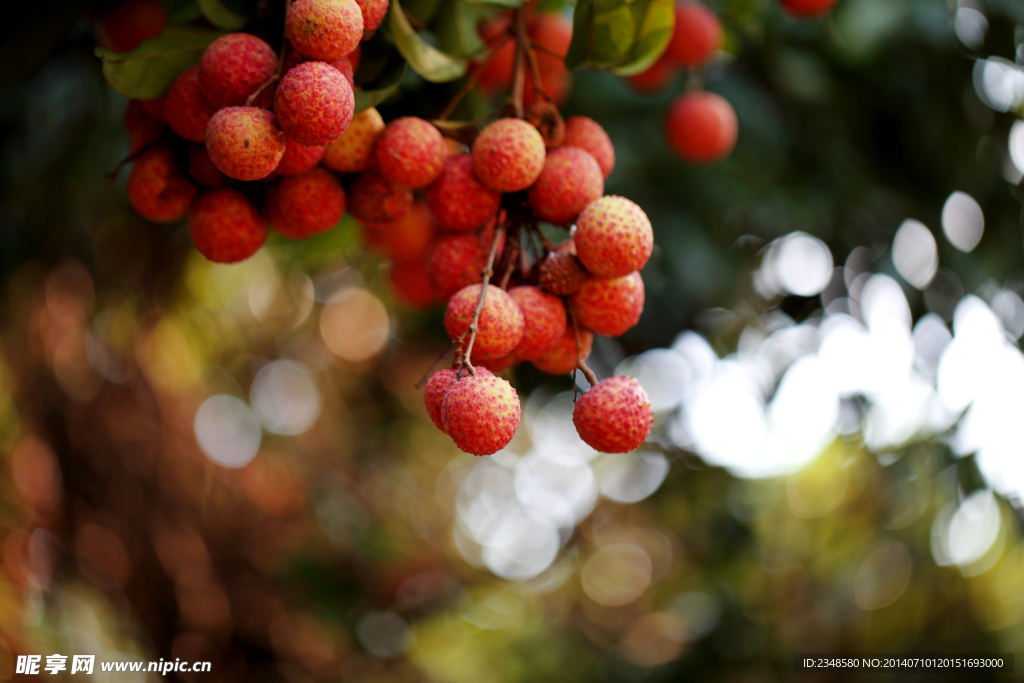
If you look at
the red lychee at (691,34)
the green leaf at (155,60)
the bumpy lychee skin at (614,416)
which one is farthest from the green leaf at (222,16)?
the red lychee at (691,34)

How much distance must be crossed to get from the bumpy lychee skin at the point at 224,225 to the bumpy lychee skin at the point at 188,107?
2.2 inches

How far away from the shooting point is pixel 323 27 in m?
0.46

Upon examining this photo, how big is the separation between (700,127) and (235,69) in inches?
30.5

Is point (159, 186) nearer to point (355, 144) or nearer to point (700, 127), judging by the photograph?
point (355, 144)

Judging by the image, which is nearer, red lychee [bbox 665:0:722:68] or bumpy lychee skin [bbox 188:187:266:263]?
bumpy lychee skin [bbox 188:187:266:263]

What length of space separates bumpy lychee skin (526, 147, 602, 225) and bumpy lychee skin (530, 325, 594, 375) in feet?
0.34

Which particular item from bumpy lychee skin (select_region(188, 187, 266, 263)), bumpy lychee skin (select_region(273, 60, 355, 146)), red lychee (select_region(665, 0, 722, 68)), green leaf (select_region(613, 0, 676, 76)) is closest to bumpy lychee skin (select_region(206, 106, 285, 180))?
bumpy lychee skin (select_region(273, 60, 355, 146))

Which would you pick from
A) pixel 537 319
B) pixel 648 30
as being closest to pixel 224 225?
pixel 537 319

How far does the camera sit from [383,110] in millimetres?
684

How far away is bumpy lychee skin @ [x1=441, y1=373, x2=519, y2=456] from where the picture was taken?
424 mm

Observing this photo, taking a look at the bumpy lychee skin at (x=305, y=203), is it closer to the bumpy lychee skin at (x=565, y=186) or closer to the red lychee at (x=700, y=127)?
the bumpy lychee skin at (x=565, y=186)

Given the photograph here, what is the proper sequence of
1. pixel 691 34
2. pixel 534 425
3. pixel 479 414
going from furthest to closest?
pixel 534 425 → pixel 691 34 → pixel 479 414

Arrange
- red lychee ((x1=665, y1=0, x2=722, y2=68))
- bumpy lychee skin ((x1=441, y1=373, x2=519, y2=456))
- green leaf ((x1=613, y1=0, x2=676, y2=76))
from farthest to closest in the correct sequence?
red lychee ((x1=665, y1=0, x2=722, y2=68)) → green leaf ((x1=613, y1=0, x2=676, y2=76)) → bumpy lychee skin ((x1=441, y1=373, x2=519, y2=456))

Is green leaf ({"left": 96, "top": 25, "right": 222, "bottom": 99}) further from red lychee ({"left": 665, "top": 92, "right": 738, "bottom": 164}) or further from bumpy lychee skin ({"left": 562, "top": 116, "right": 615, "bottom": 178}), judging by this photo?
red lychee ({"left": 665, "top": 92, "right": 738, "bottom": 164})
